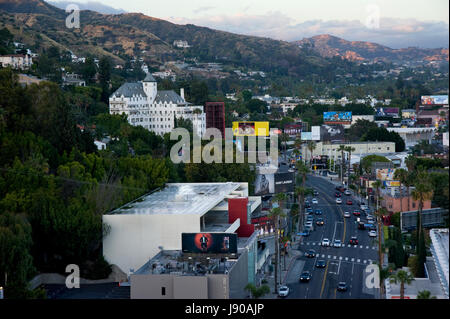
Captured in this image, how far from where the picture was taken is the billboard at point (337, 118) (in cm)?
8369

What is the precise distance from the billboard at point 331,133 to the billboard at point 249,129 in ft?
24.5

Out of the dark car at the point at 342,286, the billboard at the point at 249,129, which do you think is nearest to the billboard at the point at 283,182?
the dark car at the point at 342,286

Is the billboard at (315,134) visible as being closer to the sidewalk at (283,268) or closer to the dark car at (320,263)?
the sidewalk at (283,268)

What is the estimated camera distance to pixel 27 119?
102 feet

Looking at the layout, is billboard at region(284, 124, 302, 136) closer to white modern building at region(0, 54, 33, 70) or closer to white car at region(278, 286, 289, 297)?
white modern building at region(0, 54, 33, 70)

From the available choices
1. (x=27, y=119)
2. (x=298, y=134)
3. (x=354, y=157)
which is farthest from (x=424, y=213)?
(x=298, y=134)

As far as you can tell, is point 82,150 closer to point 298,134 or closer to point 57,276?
point 57,276

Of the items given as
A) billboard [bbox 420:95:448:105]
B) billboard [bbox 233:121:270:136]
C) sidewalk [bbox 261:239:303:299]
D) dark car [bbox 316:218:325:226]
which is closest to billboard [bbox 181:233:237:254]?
sidewalk [bbox 261:239:303:299]

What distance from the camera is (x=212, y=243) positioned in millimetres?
20391

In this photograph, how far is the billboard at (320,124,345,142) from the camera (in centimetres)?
6950

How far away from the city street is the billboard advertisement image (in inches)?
125

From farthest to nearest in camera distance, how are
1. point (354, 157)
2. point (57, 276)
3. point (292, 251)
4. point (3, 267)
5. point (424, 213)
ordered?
point (354, 157) < point (424, 213) < point (292, 251) < point (57, 276) < point (3, 267)

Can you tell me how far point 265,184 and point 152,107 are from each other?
20.7 metres
